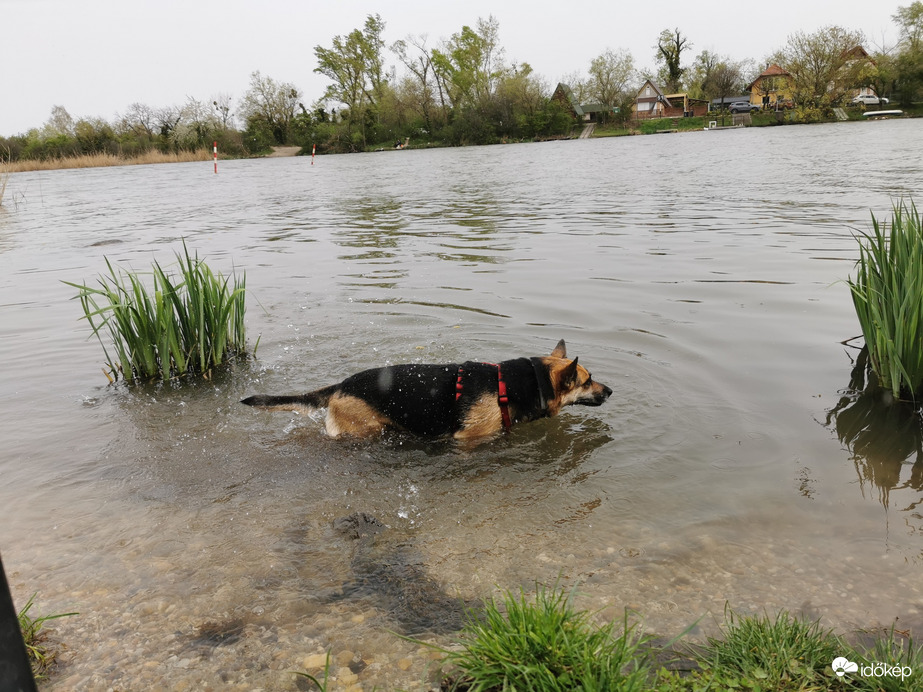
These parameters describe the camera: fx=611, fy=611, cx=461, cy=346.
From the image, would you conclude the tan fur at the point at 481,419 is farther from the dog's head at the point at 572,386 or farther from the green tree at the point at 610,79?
the green tree at the point at 610,79

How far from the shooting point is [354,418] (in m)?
4.85

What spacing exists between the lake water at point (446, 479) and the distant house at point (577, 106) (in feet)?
262

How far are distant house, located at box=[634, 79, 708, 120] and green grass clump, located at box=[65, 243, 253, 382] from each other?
9137cm

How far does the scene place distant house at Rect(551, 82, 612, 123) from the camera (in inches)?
3346

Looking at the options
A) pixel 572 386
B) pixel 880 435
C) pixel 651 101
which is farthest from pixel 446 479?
pixel 651 101

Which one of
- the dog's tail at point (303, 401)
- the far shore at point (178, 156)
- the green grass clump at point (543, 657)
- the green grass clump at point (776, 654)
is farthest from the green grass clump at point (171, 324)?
the far shore at point (178, 156)

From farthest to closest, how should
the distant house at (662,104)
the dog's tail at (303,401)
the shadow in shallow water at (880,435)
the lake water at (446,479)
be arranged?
the distant house at (662,104)
the dog's tail at (303,401)
the shadow in shallow water at (880,435)
the lake water at (446,479)

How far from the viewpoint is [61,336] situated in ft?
26.0

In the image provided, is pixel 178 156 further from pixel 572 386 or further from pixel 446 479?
pixel 446 479

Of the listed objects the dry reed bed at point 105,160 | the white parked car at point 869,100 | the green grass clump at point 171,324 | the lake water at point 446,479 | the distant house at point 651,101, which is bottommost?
the lake water at point 446,479

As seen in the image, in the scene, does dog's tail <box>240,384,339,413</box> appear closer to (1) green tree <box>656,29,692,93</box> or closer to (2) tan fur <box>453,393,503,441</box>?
(2) tan fur <box>453,393,503,441</box>

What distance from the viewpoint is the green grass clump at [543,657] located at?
2.13m

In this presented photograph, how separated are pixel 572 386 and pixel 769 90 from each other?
332 ft

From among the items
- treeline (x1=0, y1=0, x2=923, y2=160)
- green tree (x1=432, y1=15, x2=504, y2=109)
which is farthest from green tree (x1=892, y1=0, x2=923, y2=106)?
green tree (x1=432, y1=15, x2=504, y2=109)
